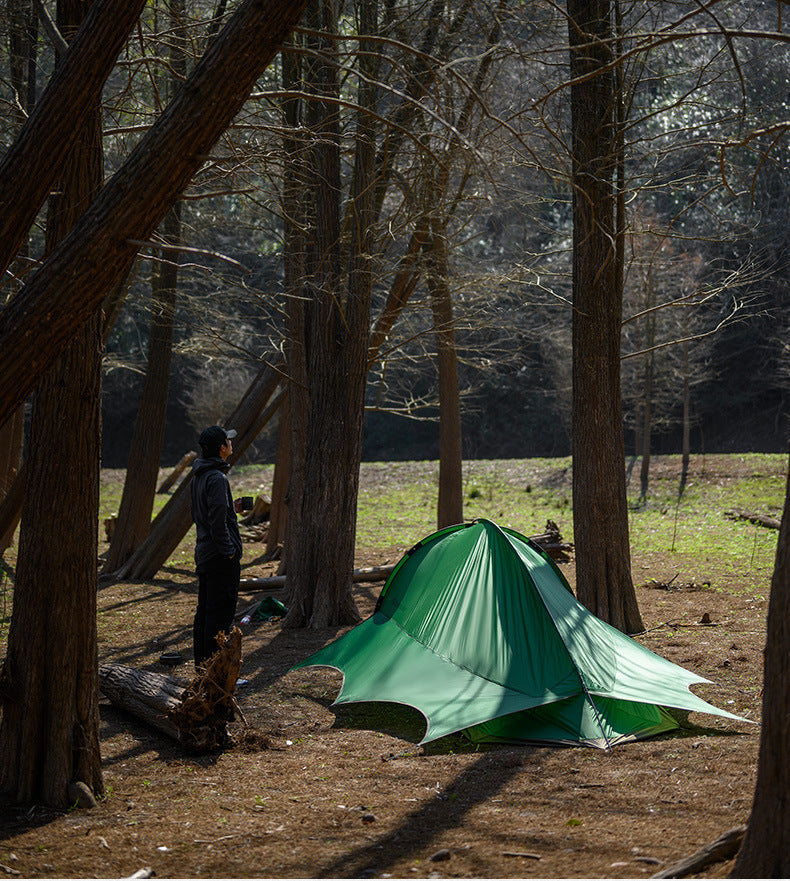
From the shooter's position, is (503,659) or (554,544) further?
(554,544)

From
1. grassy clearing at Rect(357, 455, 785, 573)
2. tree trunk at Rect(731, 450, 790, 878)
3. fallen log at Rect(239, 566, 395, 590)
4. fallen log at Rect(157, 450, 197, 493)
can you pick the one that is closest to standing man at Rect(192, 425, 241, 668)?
tree trunk at Rect(731, 450, 790, 878)

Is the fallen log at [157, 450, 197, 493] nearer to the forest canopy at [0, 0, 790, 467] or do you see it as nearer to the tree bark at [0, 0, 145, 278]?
the forest canopy at [0, 0, 790, 467]

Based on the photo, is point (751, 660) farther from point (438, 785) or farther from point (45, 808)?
point (45, 808)

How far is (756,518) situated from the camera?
17.7 m

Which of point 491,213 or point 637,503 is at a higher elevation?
point 491,213

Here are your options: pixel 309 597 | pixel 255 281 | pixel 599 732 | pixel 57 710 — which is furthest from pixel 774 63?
pixel 255 281

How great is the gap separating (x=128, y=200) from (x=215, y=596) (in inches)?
134

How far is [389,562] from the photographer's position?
13.4 metres

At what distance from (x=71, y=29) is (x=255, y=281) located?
25510mm

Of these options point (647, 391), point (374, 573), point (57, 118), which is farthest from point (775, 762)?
point (647, 391)

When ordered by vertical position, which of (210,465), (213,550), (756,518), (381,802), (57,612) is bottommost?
(381,802)

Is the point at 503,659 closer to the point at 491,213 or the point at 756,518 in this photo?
the point at 491,213

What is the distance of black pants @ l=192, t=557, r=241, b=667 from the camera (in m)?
6.39

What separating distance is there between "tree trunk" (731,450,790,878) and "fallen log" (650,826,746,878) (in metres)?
0.28
